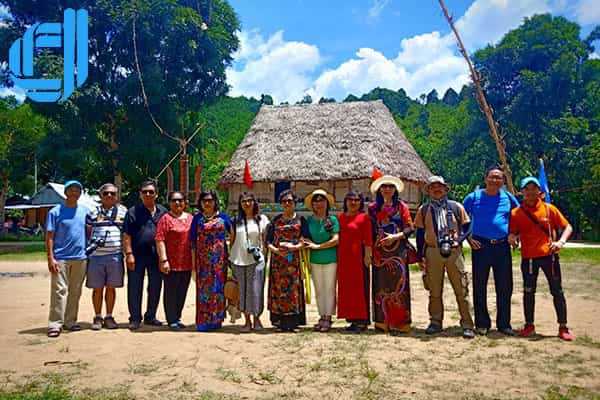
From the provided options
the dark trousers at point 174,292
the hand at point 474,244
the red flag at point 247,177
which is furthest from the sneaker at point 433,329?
the red flag at point 247,177

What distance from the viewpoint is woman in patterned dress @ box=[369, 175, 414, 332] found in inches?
195

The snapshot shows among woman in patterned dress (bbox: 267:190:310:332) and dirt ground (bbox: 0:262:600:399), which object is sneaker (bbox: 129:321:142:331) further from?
woman in patterned dress (bbox: 267:190:310:332)

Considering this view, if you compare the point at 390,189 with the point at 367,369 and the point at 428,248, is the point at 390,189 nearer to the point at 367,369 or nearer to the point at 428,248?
the point at 428,248

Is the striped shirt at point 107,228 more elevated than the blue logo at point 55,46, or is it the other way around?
the blue logo at point 55,46

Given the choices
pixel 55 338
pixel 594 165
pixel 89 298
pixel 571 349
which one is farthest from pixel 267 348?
pixel 594 165

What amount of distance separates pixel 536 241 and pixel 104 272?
4.16m

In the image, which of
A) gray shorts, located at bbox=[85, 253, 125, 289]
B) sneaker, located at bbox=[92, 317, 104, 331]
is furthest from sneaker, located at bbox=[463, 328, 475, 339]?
sneaker, located at bbox=[92, 317, 104, 331]

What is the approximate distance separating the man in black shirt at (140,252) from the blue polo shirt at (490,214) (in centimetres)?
310

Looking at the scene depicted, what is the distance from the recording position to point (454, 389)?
333cm

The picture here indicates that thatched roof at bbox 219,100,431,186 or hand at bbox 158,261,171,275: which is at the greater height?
thatched roof at bbox 219,100,431,186

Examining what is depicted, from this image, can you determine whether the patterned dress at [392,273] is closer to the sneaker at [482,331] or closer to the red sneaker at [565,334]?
A: the sneaker at [482,331]

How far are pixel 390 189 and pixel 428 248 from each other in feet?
2.17

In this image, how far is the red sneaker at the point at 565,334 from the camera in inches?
182

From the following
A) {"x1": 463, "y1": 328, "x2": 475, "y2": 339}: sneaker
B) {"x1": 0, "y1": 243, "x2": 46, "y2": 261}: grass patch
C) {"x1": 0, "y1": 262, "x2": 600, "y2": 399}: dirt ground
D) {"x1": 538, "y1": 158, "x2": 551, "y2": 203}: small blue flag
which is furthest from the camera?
{"x1": 0, "y1": 243, "x2": 46, "y2": 261}: grass patch
